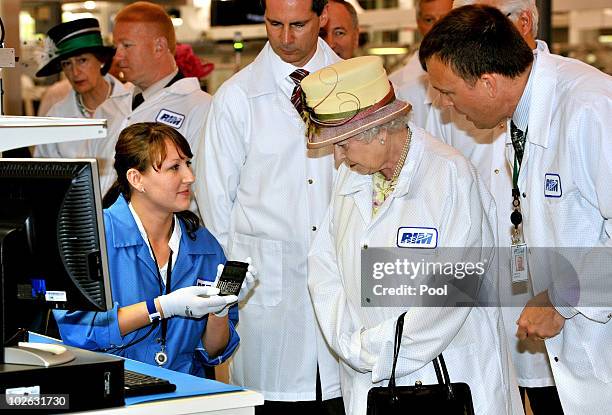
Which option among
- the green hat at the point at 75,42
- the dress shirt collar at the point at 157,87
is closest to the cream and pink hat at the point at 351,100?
the dress shirt collar at the point at 157,87

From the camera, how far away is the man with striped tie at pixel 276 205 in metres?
4.10

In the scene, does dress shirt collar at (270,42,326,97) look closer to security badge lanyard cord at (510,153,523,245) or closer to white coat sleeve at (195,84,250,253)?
white coat sleeve at (195,84,250,253)

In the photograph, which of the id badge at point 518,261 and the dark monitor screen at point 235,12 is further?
the dark monitor screen at point 235,12

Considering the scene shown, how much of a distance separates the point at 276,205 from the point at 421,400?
1227 mm

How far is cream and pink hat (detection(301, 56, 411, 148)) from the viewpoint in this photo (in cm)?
317

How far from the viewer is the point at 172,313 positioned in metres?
A: 3.18

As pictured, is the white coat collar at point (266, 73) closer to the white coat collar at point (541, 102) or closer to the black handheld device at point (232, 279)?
the black handheld device at point (232, 279)

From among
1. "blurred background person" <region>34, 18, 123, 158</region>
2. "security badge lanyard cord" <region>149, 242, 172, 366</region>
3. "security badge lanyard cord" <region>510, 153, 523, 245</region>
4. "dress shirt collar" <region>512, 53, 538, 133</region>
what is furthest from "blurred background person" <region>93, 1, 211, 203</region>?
"dress shirt collar" <region>512, 53, 538, 133</region>

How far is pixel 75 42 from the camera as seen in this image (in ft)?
19.5

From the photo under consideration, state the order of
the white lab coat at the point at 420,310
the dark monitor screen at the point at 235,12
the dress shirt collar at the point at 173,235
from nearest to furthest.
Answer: the white lab coat at the point at 420,310, the dress shirt collar at the point at 173,235, the dark monitor screen at the point at 235,12

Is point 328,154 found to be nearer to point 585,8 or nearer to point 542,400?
point 542,400

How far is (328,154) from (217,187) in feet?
1.40

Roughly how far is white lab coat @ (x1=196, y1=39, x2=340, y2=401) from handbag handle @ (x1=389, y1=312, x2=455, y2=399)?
941 mm

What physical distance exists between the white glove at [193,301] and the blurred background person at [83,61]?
9.41 feet
